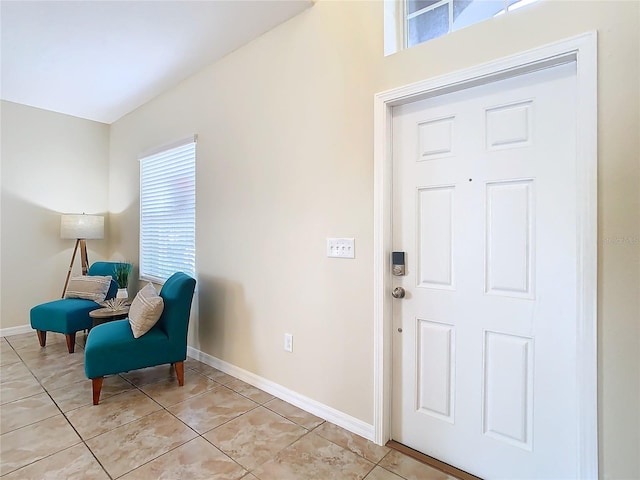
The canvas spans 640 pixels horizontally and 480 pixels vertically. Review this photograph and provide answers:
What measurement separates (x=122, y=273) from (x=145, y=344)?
186 cm

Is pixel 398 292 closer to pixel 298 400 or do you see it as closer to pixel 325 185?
pixel 325 185

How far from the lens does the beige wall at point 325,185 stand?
4.05ft

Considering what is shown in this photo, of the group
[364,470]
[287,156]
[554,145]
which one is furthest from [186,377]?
[554,145]

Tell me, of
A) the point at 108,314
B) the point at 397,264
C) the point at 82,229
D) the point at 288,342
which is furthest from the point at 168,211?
the point at 397,264

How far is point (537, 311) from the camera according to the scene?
1.46 metres

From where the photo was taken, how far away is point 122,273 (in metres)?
3.95

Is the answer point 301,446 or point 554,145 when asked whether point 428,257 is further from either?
point 301,446

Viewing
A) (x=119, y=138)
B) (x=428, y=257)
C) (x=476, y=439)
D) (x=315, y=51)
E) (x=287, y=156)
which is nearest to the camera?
(x=476, y=439)

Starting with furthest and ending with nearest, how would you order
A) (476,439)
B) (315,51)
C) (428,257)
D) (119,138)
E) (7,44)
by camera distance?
(119,138)
(7,44)
(315,51)
(428,257)
(476,439)

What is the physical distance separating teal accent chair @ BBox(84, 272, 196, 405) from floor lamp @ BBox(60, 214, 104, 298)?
1953 mm

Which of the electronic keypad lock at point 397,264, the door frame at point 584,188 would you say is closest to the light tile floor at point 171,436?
the door frame at point 584,188

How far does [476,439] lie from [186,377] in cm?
221

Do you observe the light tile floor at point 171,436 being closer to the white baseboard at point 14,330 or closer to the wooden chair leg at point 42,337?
the wooden chair leg at point 42,337

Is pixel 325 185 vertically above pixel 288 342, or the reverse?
pixel 325 185
